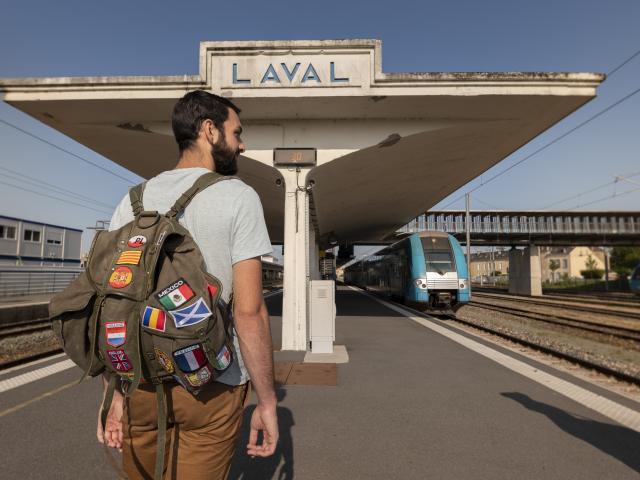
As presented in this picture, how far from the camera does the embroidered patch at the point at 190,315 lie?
3.86 ft

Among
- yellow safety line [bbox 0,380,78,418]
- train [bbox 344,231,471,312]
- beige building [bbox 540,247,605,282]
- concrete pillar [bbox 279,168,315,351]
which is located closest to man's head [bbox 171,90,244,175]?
yellow safety line [bbox 0,380,78,418]

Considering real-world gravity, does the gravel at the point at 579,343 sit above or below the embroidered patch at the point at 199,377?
below

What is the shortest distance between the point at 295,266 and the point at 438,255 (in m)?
8.76

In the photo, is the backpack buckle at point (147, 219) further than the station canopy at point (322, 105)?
No

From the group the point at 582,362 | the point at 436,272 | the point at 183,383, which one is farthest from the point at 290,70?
the point at 436,272

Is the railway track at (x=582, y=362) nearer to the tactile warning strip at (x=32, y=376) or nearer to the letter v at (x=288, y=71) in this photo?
the letter v at (x=288, y=71)

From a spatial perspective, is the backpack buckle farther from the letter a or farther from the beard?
the letter a

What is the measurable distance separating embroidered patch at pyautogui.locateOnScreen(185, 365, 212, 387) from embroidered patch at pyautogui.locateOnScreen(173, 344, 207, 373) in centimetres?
2

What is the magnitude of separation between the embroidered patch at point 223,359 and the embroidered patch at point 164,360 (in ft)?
0.46

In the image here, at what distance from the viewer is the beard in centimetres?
154

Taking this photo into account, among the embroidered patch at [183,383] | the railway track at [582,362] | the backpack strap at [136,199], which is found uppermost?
the backpack strap at [136,199]

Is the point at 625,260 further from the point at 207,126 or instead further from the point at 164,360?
the point at 164,360

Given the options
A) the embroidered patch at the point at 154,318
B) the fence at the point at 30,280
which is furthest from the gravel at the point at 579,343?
the fence at the point at 30,280

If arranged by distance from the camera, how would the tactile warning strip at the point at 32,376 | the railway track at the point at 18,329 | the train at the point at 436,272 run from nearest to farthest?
the tactile warning strip at the point at 32,376 → the railway track at the point at 18,329 → the train at the point at 436,272
